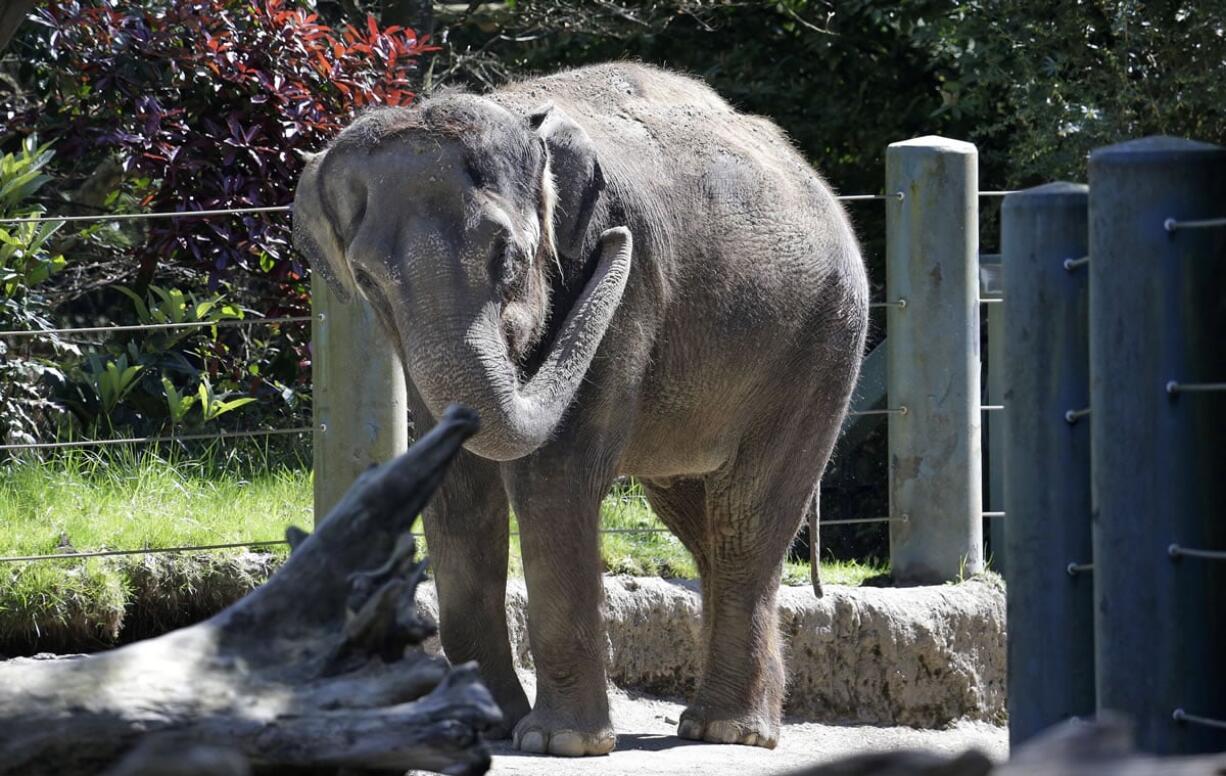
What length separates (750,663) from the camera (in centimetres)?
594

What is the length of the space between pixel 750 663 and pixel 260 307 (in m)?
4.36

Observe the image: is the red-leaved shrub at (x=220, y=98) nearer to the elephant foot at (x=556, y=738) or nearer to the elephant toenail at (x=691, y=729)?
the elephant toenail at (x=691, y=729)

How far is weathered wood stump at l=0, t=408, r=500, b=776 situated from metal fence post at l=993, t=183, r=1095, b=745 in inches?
56.2

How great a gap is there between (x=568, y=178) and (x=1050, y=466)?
6.06ft

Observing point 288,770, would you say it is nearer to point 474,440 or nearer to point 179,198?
point 474,440

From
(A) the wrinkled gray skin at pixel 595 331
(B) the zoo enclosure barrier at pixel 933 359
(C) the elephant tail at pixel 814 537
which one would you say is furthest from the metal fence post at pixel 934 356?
Result: (A) the wrinkled gray skin at pixel 595 331

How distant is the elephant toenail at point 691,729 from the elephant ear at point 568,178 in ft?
5.03

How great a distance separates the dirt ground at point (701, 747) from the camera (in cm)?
512

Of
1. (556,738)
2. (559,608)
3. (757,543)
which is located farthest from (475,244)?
(757,543)

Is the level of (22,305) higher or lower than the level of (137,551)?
higher

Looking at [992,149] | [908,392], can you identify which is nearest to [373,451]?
[908,392]

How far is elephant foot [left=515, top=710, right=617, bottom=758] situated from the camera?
206 inches

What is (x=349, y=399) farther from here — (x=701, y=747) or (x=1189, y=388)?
(x=1189, y=388)

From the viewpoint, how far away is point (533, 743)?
5250mm
